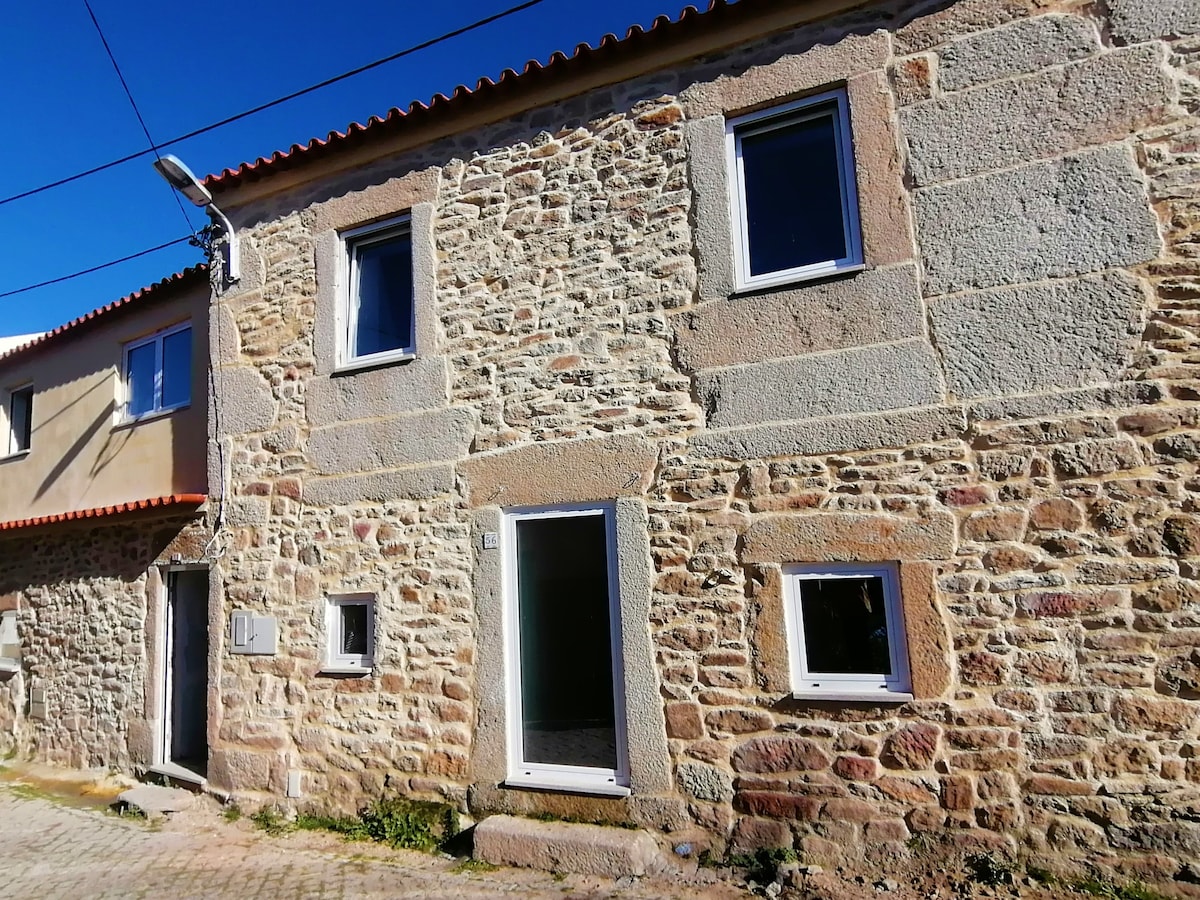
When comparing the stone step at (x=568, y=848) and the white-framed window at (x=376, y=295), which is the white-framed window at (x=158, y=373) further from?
the stone step at (x=568, y=848)

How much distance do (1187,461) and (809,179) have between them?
2.59 metres

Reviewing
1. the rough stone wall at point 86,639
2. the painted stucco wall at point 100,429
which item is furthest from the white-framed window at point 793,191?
the painted stucco wall at point 100,429

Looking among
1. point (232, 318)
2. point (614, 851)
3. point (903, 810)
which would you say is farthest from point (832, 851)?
point (232, 318)

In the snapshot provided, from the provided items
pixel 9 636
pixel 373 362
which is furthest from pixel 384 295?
pixel 9 636

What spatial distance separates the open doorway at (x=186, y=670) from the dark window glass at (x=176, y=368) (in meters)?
1.84

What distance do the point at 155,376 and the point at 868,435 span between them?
731cm

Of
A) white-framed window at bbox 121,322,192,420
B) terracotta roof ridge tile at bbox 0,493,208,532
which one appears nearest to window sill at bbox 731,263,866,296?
terracotta roof ridge tile at bbox 0,493,208,532

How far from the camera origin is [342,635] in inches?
230

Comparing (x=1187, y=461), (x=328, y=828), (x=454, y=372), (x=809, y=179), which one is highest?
(x=809, y=179)

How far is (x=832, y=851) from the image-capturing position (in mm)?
4148

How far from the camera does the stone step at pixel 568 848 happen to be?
4.35 m

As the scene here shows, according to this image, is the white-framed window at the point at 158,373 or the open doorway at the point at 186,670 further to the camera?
the white-framed window at the point at 158,373

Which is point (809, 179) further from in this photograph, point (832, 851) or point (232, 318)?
point (232, 318)

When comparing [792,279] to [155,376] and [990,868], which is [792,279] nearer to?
[990,868]
